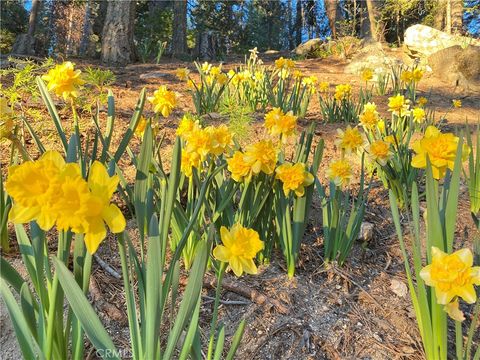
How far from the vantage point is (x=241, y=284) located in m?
1.36

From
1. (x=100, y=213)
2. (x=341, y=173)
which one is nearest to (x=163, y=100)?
(x=341, y=173)

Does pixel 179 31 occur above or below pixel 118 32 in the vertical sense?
above

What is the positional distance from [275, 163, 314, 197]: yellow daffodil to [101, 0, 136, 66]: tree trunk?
4994 mm

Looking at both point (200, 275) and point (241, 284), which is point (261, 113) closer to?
point (241, 284)

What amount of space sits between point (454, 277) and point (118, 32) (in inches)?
228

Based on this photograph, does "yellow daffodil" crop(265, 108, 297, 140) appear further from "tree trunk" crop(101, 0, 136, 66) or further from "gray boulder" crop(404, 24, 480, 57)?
"gray boulder" crop(404, 24, 480, 57)

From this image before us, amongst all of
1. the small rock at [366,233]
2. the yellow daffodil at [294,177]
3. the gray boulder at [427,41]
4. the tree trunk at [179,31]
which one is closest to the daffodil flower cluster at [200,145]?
the yellow daffodil at [294,177]

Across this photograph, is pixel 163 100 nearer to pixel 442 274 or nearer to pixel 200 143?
pixel 200 143

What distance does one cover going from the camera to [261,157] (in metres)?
1.23

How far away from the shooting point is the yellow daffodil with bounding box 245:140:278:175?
4.01 ft

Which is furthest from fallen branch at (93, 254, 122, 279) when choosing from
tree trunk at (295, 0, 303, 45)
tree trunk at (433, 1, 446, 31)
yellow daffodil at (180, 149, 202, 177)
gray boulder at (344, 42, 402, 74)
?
tree trunk at (295, 0, 303, 45)

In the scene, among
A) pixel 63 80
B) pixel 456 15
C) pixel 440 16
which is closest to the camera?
pixel 63 80

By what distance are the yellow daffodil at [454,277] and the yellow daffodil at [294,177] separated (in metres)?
0.54

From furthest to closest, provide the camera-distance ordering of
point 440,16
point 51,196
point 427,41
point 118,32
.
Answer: point 440,16
point 427,41
point 118,32
point 51,196
